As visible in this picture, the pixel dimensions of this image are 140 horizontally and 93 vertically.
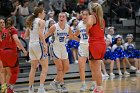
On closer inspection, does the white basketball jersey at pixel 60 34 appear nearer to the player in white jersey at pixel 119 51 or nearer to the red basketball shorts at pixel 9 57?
the red basketball shorts at pixel 9 57

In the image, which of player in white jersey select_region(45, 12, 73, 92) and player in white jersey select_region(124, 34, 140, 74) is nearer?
player in white jersey select_region(45, 12, 73, 92)

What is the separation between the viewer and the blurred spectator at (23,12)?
58.4ft

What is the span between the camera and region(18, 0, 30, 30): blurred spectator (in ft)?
58.4

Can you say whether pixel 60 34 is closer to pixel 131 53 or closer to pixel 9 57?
pixel 9 57

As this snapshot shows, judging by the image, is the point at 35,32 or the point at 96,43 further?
the point at 35,32

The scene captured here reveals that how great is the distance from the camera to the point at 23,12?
18359mm

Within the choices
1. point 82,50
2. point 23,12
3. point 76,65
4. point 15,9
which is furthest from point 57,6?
point 82,50

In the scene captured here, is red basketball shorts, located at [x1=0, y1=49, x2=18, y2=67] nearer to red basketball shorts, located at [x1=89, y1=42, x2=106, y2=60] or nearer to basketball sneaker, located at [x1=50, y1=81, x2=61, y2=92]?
basketball sneaker, located at [x1=50, y1=81, x2=61, y2=92]

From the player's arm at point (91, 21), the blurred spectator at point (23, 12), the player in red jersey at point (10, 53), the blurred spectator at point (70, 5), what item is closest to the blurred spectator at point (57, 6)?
the blurred spectator at point (70, 5)

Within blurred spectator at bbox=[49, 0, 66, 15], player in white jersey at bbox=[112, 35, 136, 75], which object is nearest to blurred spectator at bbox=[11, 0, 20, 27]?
blurred spectator at bbox=[49, 0, 66, 15]

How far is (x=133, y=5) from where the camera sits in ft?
74.2

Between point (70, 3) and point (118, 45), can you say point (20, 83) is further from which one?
point (70, 3)

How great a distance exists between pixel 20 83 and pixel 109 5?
28.0ft

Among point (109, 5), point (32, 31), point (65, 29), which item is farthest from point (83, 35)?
point (109, 5)
